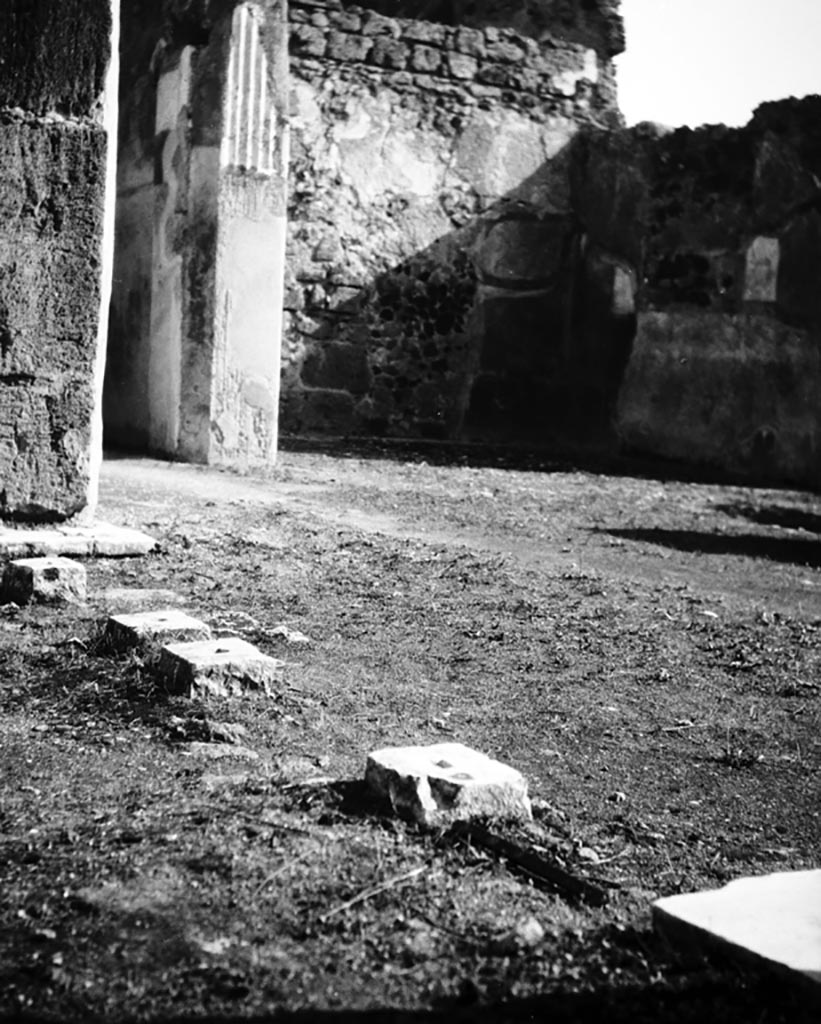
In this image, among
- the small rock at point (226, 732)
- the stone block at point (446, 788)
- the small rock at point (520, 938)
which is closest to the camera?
the small rock at point (520, 938)

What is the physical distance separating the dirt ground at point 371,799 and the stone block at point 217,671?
0.06m

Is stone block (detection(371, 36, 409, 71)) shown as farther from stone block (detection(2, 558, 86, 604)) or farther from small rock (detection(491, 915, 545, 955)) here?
small rock (detection(491, 915, 545, 955))

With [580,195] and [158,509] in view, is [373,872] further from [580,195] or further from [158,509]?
[580,195]

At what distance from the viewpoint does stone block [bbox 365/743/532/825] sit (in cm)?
255

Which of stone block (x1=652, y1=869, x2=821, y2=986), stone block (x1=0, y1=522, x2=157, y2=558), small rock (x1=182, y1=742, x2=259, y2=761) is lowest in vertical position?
small rock (x1=182, y1=742, x2=259, y2=761)

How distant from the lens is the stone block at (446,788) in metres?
2.55

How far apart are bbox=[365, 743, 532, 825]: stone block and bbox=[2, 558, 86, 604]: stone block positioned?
2.11 metres

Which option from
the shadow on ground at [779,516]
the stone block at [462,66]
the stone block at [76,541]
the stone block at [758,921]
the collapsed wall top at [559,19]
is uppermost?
the collapsed wall top at [559,19]

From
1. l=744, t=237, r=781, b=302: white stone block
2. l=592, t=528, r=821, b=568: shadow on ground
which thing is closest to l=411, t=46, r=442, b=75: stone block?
l=744, t=237, r=781, b=302: white stone block

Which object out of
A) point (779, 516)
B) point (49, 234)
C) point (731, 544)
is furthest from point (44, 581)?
point (779, 516)

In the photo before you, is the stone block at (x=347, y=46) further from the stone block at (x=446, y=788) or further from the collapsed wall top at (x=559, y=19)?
the stone block at (x=446, y=788)

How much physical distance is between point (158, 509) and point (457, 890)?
478cm

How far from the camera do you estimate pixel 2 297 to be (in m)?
5.14

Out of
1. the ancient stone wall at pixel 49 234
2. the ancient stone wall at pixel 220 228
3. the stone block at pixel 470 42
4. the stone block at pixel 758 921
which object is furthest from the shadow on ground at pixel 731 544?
the stone block at pixel 470 42
